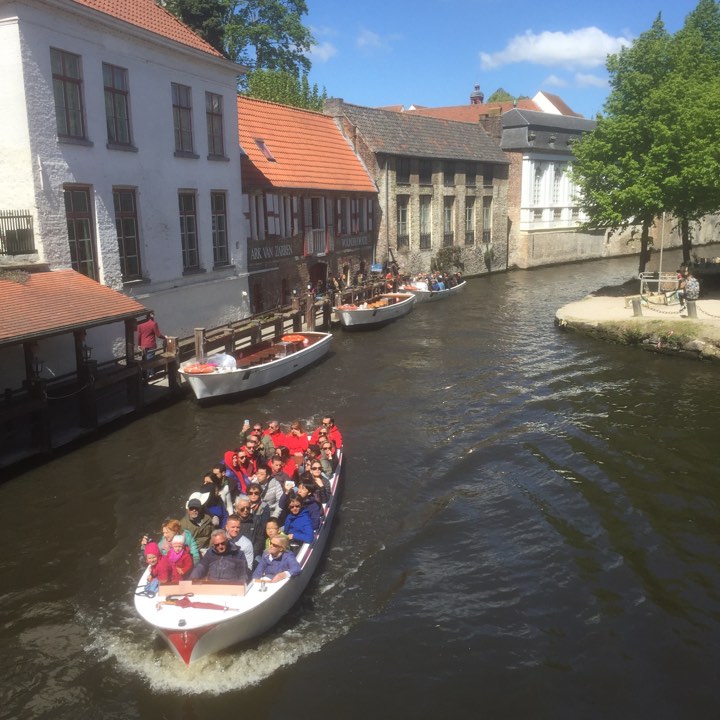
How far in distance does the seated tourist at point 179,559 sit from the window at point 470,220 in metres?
36.2

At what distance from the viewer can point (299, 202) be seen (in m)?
29.1

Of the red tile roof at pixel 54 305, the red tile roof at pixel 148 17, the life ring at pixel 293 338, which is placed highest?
the red tile roof at pixel 148 17

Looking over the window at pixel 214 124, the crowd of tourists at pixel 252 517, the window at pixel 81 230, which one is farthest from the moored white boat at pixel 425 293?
the crowd of tourists at pixel 252 517

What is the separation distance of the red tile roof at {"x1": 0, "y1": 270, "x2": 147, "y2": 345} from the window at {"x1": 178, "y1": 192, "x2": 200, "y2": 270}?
5.00m

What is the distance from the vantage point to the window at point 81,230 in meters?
16.8

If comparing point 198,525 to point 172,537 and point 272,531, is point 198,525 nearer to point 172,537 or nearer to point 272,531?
point 172,537

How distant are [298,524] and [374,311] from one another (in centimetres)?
1765

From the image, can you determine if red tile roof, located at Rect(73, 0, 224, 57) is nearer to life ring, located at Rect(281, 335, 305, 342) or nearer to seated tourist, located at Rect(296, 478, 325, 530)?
life ring, located at Rect(281, 335, 305, 342)

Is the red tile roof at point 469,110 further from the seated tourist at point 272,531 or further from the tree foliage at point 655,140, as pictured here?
the seated tourist at point 272,531

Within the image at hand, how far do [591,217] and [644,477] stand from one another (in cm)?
1874

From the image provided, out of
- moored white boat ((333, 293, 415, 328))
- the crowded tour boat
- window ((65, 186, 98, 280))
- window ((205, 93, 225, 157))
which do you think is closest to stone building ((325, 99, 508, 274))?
moored white boat ((333, 293, 415, 328))

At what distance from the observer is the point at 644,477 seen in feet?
43.6

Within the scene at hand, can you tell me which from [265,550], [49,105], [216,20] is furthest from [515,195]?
[265,550]

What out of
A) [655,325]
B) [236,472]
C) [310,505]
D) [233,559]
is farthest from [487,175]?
[233,559]
